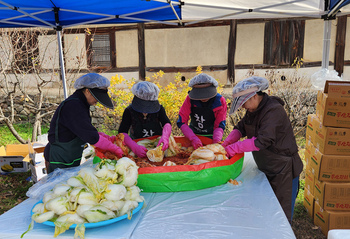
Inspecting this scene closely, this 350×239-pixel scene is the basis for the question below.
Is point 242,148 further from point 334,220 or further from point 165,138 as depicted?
point 334,220

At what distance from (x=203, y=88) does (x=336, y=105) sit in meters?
1.43

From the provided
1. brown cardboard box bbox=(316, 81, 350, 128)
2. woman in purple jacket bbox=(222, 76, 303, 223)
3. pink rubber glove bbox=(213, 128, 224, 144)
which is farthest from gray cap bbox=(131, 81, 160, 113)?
brown cardboard box bbox=(316, 81, 350, 128)

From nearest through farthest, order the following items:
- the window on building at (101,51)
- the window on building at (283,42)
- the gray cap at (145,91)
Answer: the gray cap at (145,91)
the window on building at (283,42)
the window on building at (101,51)

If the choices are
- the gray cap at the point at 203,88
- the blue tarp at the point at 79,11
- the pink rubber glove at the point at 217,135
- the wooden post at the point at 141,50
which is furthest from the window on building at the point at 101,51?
the pink rubber glove at the point at 217,135

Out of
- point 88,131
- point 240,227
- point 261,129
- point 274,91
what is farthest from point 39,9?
point 274,91

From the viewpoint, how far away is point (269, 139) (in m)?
2.32

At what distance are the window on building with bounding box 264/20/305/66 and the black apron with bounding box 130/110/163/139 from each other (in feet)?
18.5

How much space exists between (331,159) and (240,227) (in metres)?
2.01

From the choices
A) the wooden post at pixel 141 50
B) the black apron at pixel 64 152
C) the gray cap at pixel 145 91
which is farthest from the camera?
the wooden post at pixel 141 50

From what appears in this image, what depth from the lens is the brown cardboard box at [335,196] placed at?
126 inches

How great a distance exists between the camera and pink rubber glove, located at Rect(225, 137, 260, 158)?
7.78ft

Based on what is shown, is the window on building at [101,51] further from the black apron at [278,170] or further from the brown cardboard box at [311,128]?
the black apron at [278,170]

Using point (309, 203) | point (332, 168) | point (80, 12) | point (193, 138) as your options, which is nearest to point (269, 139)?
point (193, 138)

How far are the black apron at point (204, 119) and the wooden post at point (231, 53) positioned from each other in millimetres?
4895
